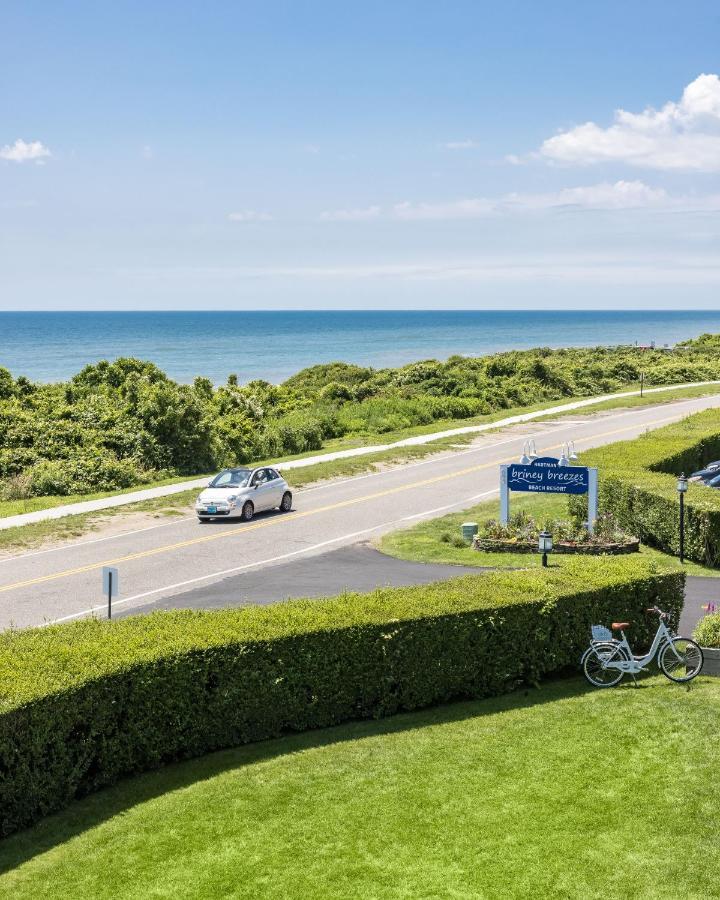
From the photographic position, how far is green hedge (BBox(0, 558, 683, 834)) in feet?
32.8

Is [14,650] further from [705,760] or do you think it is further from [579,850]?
[705,760]

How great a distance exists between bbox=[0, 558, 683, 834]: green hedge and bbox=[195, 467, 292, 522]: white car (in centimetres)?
1382

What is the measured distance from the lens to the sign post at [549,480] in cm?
2300

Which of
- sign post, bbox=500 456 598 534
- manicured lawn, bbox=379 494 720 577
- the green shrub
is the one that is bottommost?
manicured lawn, bbox=379 494 720 577

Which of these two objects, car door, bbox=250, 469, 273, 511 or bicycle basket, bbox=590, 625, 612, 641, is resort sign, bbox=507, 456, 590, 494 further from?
bicycle basket, bbox=590, 625, 612, 641

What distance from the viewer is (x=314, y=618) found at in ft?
40.0

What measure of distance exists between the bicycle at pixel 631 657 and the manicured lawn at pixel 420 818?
3.02 feet

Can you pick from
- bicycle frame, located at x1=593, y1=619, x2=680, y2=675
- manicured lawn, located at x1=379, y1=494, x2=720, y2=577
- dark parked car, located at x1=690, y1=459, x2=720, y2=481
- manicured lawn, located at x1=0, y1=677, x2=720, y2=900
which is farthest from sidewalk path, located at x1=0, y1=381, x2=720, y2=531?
bicycle frame, located at x1=593, y1=619, x2=680, y2=675

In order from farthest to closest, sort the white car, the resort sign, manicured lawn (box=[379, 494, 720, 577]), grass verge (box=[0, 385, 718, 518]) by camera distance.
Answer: grass verge (box=[0, 385, 718, 518])
the white car
the resort sign
manicured lawn (box=[379, 494, 720, 577])

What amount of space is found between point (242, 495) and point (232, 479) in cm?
102

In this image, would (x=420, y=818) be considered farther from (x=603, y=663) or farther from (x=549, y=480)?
(x=549, y=480)

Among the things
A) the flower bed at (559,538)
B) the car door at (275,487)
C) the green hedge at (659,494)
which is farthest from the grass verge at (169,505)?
the green hedge at (659,494)

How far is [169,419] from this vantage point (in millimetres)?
37500

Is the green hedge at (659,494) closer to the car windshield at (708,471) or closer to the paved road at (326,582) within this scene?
the car windshield at (708,471)
